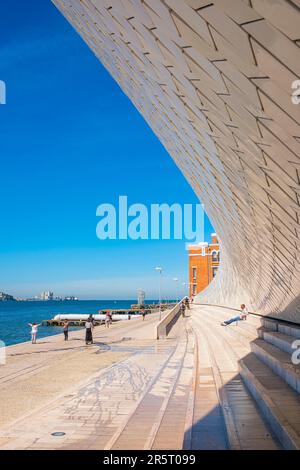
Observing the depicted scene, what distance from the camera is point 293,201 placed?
311 inches

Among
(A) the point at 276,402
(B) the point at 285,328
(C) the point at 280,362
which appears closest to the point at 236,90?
(A) the point at 276,402

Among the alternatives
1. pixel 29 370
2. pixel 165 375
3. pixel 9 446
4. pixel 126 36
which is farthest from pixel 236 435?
pixel 29 370

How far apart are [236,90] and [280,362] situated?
4.94 meters

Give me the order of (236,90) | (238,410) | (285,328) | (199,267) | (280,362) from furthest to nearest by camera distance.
Result: (199,267) < (285,328) < (280,362) < (238,410) < (236,90)

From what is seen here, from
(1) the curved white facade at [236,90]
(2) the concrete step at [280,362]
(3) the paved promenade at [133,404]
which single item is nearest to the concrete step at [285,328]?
(2) the concrete step at [280,362]

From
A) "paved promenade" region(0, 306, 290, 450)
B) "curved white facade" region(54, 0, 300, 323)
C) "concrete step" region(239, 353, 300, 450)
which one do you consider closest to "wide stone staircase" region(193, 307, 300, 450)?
"concrete step" region(239, 353, 300, 450)

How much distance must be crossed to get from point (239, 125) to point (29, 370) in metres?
9.65

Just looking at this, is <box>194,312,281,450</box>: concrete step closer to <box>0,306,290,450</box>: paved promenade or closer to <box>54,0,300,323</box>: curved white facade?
<box>0,306,290,450</box>: paved promenade

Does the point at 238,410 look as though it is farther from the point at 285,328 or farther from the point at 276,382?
the point at 285,328

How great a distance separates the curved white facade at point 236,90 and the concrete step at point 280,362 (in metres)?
2.48

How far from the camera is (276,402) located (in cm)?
579

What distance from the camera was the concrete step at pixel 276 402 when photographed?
4.62 meters

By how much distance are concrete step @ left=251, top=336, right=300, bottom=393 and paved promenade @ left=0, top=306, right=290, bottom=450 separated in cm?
70

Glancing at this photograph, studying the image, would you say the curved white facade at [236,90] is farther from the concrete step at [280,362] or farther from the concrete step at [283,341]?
the concrete step at [280,362]
